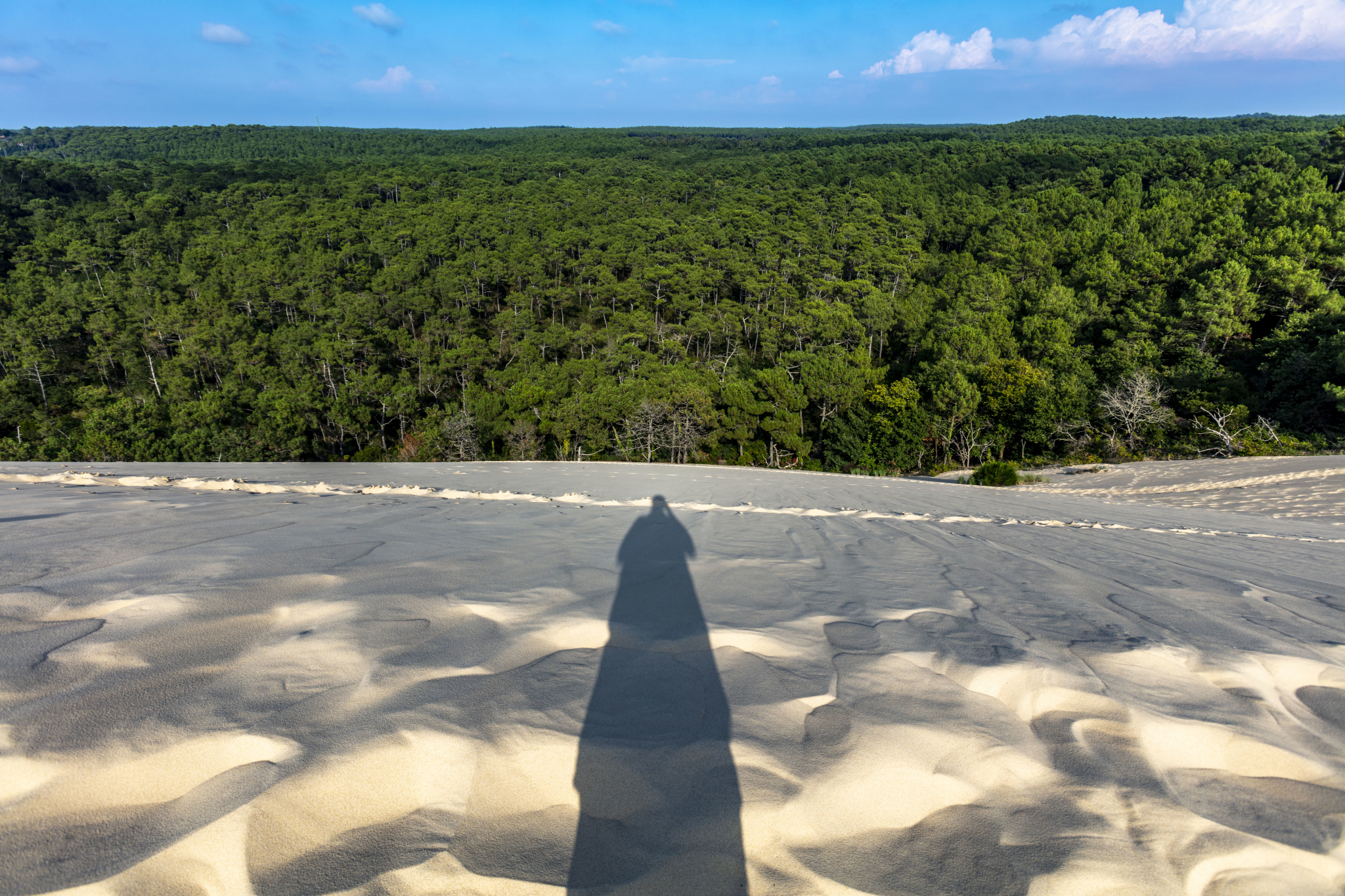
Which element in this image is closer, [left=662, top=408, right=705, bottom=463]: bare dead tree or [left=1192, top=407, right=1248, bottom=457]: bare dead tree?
[left=1192, top=407, right=1248, bottom=457]: bare dead tree

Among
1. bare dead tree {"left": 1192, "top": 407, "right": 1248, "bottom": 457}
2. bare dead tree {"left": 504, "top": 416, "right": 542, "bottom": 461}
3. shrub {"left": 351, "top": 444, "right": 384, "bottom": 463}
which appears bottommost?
shrub {"left": 351, "top": 444, "right": 384, "bottom": 463}

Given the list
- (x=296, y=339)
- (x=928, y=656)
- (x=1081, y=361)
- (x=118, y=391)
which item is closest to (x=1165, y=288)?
(x=1081, y=361)

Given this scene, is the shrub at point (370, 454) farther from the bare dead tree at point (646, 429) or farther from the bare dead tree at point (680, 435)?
the bare dead tree at point (680, 435)

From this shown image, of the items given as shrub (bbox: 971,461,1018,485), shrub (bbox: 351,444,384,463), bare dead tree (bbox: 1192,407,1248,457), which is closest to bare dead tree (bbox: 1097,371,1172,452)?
bare dead tree (bbox: 1192,407,1248,457)

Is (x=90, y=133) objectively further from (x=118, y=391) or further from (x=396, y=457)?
(x=396, y=457)

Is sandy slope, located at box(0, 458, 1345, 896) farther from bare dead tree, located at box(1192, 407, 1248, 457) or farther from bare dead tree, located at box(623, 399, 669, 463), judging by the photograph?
bare dead tree, located at box(623, 399, 669, 463)

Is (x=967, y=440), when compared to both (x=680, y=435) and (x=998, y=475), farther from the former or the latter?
(x=998, y=475)

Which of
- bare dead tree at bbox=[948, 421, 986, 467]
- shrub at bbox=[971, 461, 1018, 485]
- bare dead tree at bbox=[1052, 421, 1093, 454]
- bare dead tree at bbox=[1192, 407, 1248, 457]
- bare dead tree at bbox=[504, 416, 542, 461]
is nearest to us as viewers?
shrub at bbox=[971, 461, 1018, 485]
